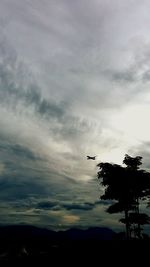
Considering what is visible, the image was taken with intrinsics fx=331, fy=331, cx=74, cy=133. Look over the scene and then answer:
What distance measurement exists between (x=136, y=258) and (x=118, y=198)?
21552 mm

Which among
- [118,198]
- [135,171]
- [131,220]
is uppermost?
[135,171]

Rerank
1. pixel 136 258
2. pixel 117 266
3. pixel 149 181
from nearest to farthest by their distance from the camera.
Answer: pixel 117 266 → pixel 136 258 → pixel 149 181

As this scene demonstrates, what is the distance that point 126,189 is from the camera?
1816 inches

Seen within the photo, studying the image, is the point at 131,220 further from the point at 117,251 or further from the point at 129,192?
the point at 117,251

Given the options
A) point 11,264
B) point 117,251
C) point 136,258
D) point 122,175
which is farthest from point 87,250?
point 122,175

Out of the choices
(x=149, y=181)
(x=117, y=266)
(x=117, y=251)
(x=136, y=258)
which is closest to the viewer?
(x=117, y=266)

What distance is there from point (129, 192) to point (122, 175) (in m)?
2.67

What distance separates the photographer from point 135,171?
46.8 metres

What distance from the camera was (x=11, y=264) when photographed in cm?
2414

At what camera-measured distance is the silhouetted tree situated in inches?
1812

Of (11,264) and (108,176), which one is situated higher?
(108,176)

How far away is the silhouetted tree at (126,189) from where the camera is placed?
46.0 meters

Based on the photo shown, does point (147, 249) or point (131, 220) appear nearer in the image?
point (147, 249)

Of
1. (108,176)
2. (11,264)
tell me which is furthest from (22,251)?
(108,176)
